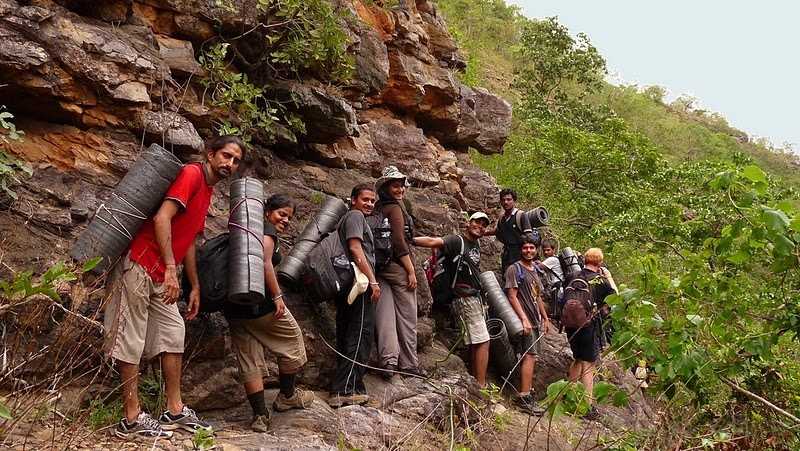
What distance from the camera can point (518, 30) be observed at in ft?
117

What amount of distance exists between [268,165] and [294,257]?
1895mm

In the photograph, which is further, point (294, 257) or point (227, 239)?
point (294, 257)

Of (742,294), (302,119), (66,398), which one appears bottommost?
(66,398)

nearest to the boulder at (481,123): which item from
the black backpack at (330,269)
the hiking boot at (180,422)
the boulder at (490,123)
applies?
the boulder at (490,123)

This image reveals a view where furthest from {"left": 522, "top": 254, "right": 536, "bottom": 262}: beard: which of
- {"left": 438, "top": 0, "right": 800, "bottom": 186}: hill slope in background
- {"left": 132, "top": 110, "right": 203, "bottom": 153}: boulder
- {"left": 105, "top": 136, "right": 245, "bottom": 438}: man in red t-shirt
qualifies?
{"left": 438, "top": 0, "right": 800, "bottom": 186}: hill slope in background

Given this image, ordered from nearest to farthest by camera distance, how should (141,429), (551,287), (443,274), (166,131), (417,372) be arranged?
(141,429)
(166,131)
(417,372)
(443,274)
(551,287)

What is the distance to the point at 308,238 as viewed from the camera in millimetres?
5988

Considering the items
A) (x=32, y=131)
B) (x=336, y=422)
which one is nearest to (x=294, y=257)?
(x=336, y=422)

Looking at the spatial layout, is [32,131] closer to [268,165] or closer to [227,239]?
[227,239]

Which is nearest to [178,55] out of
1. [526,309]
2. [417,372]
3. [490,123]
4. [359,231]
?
[359,231]

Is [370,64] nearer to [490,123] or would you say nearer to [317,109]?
[317,109]

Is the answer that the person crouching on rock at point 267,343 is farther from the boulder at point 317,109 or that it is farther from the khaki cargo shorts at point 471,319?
the boulder at point 317,109

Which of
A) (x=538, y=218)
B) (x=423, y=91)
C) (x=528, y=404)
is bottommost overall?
(x=528, y=404)

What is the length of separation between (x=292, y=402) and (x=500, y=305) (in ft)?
9.95
